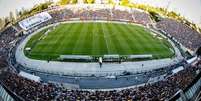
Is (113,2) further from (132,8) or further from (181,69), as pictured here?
(181,69)

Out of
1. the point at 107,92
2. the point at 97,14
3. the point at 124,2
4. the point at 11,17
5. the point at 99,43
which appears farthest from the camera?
the point at 97,14

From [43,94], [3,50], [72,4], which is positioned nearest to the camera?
[43,94]

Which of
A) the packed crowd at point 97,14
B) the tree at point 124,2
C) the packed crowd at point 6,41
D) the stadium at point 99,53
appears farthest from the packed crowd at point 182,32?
the packed crowd at point 6,41

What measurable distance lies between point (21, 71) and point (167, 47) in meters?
4.97

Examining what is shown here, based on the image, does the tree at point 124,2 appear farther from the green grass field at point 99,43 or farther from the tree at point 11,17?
the tree at point 11,17

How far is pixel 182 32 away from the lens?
18000 mm

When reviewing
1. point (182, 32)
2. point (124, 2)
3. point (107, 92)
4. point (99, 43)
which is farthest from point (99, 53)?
point (107, 92)

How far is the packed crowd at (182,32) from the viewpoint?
1731 cm

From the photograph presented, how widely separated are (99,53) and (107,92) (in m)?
4.10

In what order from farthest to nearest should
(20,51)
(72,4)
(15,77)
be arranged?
(72,4)
(20,51)
(15,77)

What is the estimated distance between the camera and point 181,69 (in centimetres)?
1653

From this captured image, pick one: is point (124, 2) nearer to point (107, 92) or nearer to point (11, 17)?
point (11, 17)

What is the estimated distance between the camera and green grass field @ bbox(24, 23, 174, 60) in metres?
18.6

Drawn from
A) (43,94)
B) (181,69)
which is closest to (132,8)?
(181,69)
